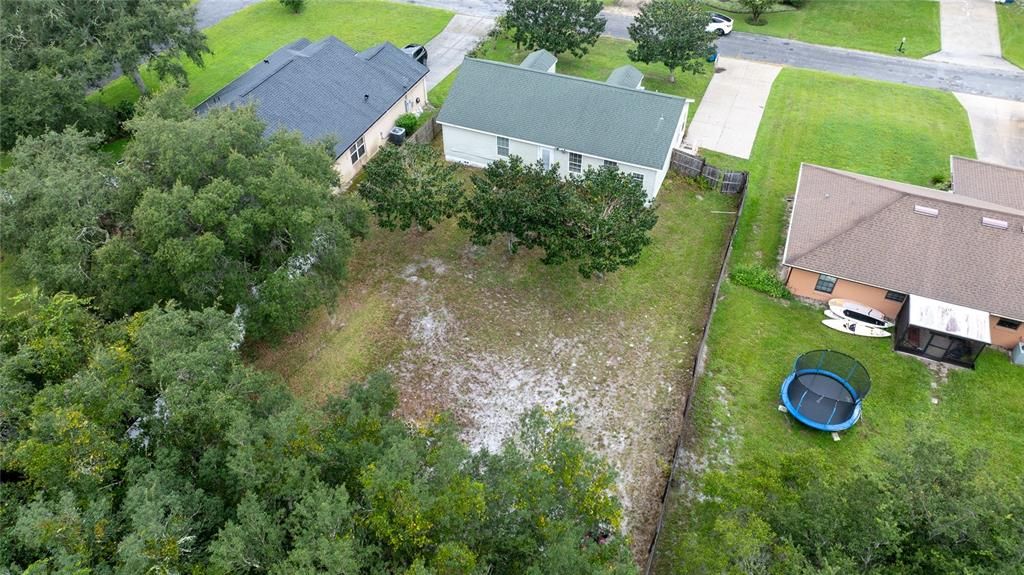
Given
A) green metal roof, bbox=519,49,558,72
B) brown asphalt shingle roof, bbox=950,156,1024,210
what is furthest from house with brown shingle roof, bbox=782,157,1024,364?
green metal roof, bbox=519,49,558,72

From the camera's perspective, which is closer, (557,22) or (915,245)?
(915,245)

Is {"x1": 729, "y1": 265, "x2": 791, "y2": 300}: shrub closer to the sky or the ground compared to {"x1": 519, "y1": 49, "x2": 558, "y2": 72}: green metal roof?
closer to the ground

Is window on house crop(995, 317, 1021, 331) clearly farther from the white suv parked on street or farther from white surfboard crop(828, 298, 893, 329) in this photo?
the white suv parked on street

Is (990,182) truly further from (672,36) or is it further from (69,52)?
(69,52)

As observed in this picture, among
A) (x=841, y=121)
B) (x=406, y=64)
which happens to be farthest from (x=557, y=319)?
(x=841, y=121)

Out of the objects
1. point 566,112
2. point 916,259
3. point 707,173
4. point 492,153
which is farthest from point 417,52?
point 916,259

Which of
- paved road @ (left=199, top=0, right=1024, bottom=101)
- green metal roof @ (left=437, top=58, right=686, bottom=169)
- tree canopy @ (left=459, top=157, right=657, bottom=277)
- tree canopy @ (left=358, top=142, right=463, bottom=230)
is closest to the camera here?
tree canopy @ (left=459, top=157, right=657, bottom=277)

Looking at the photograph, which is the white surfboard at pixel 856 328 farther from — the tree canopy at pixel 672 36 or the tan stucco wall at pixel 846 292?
the tree canopy at pixel 672 36
